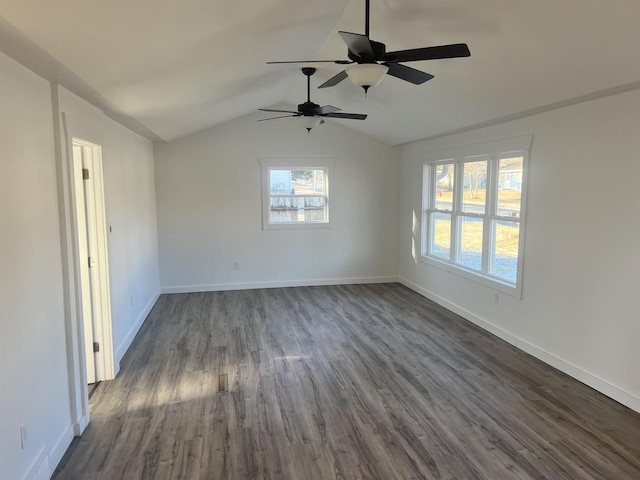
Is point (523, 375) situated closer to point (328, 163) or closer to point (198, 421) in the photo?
point (198, 421)

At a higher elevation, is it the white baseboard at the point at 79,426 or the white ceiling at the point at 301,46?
the white ceiling at the point at 301,46

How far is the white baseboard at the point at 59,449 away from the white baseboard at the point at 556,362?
3.92 m

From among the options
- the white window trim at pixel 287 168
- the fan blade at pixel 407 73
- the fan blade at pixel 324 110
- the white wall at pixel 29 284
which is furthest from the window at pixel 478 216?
the white wall at pixel 29 284

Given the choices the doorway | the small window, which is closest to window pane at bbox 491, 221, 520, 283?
the small window

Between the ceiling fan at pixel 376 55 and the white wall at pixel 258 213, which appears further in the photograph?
the white wall at pixel 258 213

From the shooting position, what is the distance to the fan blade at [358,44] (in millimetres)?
2078

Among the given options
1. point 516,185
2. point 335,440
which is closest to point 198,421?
point 335,440

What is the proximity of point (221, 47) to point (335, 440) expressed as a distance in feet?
8.86

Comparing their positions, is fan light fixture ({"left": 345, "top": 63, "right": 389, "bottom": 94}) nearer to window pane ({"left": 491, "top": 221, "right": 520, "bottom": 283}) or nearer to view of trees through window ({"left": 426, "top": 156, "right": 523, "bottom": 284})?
view of trees through window ({"left": 426, "top": 156, "right": 523, "bottom": 284})

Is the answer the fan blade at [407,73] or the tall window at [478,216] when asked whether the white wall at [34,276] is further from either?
the tall window at [478,216]

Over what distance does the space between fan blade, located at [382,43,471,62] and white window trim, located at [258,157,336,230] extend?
4436 millimetres

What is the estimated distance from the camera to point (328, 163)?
6812mm

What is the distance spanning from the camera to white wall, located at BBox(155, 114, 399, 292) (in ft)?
20.9

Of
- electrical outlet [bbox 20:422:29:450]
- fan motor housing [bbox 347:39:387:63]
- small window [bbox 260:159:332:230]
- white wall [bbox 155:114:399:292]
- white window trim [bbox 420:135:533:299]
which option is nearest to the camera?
electrical outlet [bbox 20:422:29:450]
